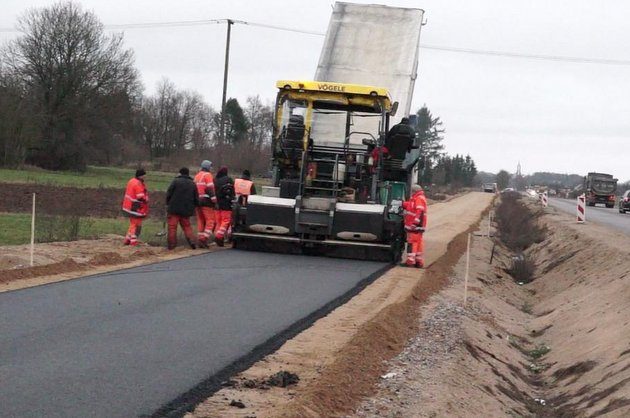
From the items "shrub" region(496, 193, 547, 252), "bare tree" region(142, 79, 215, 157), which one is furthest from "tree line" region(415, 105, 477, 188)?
"shrub" region(496, 193, 547, 252)

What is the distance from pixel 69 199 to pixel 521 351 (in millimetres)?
24110

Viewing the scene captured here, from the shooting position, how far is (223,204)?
19.0 metres

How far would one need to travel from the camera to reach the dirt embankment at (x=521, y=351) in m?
8.33

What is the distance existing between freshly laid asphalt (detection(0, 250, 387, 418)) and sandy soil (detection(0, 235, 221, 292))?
1.66ft

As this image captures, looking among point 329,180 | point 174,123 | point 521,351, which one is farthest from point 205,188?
point 174,123

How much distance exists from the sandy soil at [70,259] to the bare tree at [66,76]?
4506 cm

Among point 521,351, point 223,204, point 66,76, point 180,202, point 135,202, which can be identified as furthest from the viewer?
point 66,76

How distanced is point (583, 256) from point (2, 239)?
13.9 meters

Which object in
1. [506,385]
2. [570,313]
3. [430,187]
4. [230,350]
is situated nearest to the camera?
[230,350]

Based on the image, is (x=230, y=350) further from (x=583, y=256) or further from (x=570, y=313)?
(x=583, y=256)

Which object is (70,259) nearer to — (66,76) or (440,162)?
(66,76)

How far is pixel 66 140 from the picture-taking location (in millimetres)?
63219

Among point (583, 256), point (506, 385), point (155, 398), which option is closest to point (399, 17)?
point (583, 256)

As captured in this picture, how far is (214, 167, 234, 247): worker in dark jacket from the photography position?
19.0 metres
